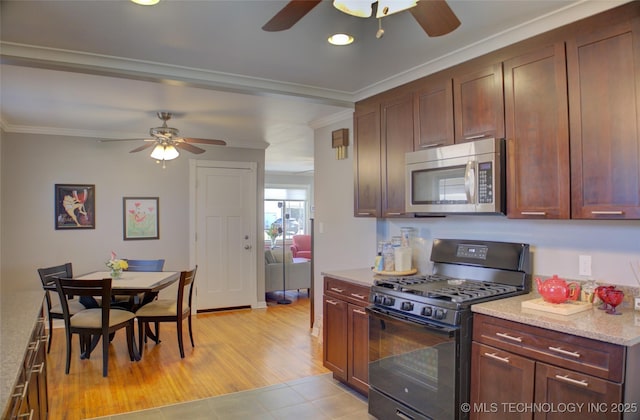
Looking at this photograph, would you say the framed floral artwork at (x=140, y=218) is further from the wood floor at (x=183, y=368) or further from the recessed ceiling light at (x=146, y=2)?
the recessed ceiling light at (x=146, y=2)

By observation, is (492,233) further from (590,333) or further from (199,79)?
(199,79)

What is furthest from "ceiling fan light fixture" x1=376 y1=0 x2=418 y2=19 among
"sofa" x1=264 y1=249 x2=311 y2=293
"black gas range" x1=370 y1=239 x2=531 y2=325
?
"sofa" x1=264 y1=249 x2=311 y2=293

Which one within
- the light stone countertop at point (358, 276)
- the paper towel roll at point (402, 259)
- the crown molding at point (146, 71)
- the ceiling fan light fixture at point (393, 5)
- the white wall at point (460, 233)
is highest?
the crown molding at point (146, 71)

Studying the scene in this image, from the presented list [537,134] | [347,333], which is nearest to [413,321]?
[347,333]

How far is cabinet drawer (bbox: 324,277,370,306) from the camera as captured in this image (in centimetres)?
297

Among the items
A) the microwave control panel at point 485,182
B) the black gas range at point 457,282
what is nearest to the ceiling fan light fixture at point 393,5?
the microwave control panel at point 485,182

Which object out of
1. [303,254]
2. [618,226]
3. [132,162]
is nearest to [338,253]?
[618,226]

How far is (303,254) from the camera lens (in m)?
9.23

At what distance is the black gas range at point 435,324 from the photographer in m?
2.19

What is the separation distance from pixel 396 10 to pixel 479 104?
1.13 m

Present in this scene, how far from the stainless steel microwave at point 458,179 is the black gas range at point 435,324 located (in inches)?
14.3

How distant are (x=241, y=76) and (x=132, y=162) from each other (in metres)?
2.94

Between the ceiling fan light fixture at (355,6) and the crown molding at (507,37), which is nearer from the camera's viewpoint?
the ceiling fan light fixture at (355,6)

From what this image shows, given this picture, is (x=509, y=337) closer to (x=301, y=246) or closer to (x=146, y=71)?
(x=146, y=71)
